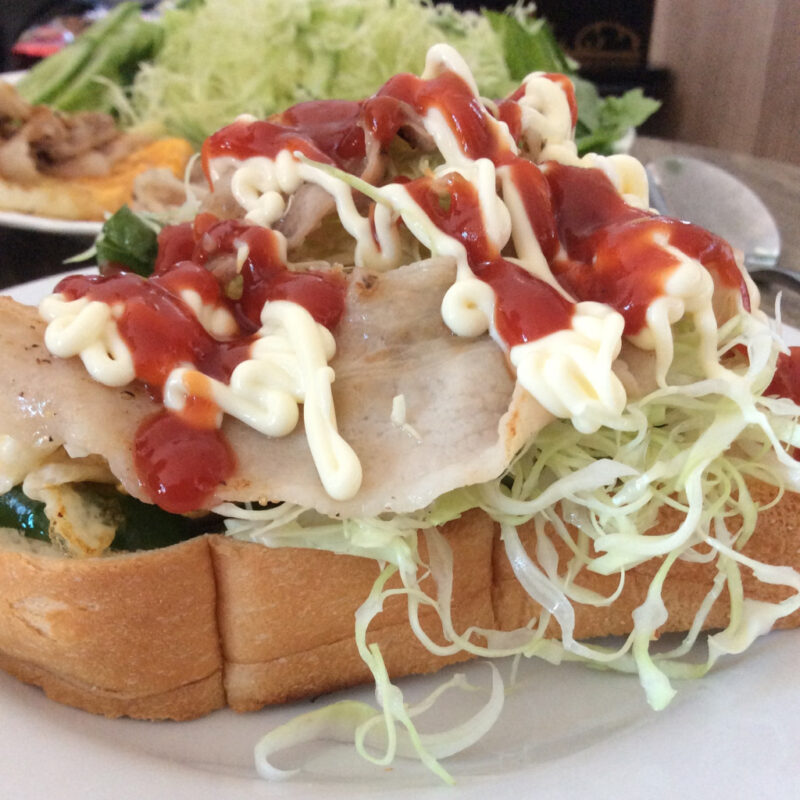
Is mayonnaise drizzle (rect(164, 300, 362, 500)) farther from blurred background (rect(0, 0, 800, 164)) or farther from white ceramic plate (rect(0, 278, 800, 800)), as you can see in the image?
blurred background (rect(0, 0, 800, 164))

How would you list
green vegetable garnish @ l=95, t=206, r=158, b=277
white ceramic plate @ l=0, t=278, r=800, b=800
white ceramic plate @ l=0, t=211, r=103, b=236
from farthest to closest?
1. white ceramic plate @ l=0, t=211, r=103, b=236
2. green vegetable garnish @ l=95, t=206, r=158, b=277
3. white ceramic plate @ l=0, t=278, r=800, b=800

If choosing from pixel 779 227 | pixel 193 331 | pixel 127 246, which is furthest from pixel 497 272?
pixel 779 227

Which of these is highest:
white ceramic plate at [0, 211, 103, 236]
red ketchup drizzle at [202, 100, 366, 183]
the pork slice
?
red ketchup drizzle at [202, 100, 366, 183]

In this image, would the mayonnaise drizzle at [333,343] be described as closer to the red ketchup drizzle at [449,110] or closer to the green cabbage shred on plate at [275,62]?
the red ketchup drizzle at [449,110]

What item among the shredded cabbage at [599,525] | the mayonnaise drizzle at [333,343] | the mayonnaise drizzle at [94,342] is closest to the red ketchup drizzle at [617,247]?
the mayonnaise drizzle at [333,343]

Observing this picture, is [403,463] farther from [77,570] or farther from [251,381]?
[77,570]

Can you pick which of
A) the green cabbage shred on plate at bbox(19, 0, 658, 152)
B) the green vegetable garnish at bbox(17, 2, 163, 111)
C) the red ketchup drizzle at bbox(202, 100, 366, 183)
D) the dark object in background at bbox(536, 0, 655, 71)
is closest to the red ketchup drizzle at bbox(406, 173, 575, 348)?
the red ketchup drizzle at bbox(202, 100, 366, 183)

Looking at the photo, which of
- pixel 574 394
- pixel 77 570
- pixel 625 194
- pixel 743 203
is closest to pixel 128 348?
pixel 77 570
